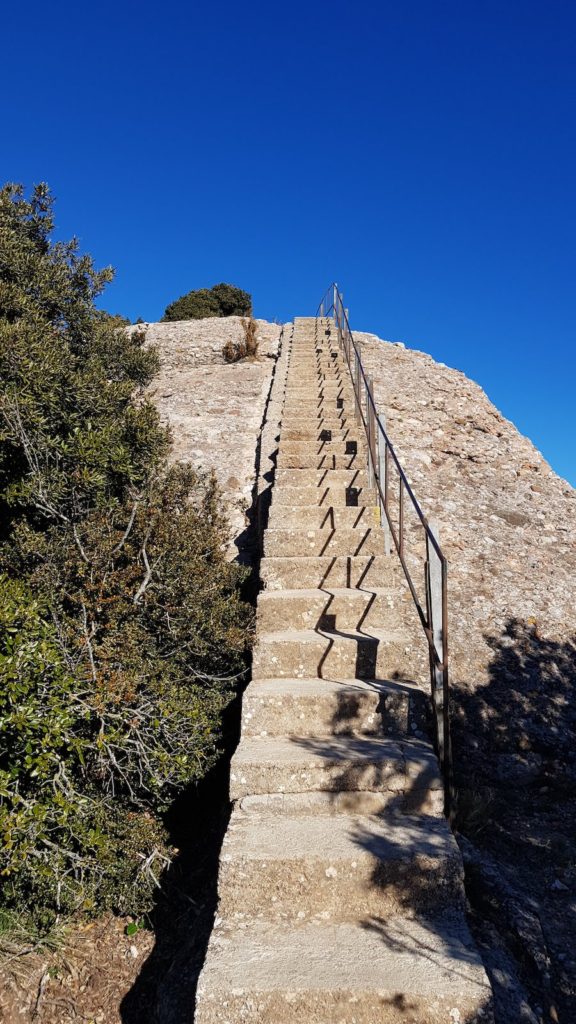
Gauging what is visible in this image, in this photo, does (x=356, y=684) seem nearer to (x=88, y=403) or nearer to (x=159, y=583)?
(x=159, y=583)

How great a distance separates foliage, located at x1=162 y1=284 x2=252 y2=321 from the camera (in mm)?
24469

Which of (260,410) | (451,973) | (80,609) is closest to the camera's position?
(451,973)

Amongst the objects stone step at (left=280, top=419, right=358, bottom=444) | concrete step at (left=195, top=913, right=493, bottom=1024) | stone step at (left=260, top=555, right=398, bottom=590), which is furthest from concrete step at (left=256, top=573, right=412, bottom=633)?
stone step at (left=280, top=419, right=358, bottom=444)

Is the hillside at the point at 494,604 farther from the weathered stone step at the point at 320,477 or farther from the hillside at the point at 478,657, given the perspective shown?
the weathered stone step at the point at 320,477

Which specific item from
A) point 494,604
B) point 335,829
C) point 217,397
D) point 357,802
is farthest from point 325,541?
point 217,397

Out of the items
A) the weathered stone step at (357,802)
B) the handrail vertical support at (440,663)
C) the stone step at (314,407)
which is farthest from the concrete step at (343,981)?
the stone step at (314,407)

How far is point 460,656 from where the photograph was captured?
598 centimetres

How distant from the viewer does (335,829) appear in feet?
10.2

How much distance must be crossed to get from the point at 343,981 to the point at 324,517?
401 centimetres

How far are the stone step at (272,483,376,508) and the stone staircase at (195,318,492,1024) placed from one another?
2.32 ft

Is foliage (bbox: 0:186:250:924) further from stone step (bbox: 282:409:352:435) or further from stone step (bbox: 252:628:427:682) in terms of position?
stone step (bbox: 282:409:352:435)

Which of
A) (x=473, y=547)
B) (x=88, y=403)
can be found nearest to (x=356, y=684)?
(x=88, y=403)

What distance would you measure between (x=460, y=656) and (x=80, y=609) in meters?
3.83

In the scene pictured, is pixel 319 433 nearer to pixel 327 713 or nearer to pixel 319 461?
pixel 319 461
